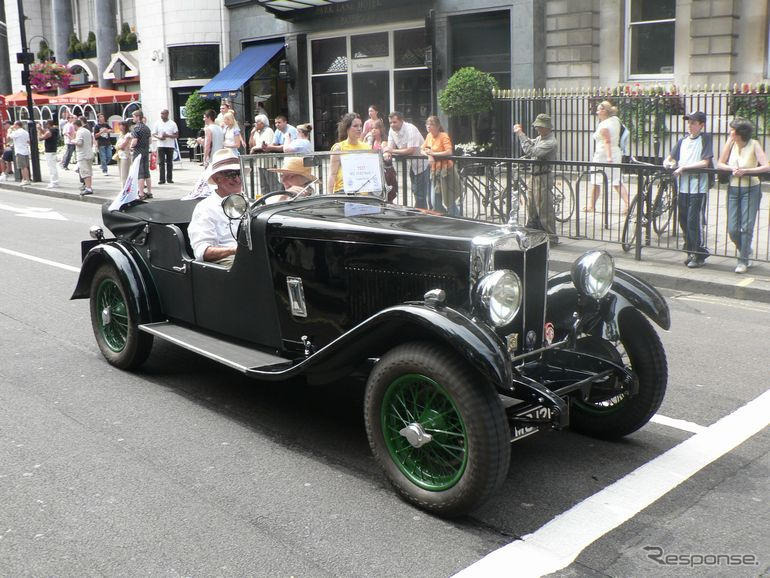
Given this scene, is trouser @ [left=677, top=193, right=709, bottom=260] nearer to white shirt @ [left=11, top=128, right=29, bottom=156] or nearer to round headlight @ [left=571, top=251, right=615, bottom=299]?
round headlight @ [left=571, top=251, right=615, bottom=299]

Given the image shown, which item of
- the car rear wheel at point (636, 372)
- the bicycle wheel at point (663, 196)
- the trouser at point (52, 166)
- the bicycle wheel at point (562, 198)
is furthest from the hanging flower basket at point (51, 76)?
the car rear wheel at point (636, 372)

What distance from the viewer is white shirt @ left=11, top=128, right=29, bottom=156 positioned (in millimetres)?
23281

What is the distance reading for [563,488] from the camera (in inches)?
164

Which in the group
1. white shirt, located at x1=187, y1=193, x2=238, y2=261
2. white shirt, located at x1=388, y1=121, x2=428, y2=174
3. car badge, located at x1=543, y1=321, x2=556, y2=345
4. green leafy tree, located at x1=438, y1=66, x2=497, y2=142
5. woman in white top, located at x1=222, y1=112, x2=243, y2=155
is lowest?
car badge, located at x1=543, y1=321, x2=556, y2=345

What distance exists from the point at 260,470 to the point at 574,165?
7295mm

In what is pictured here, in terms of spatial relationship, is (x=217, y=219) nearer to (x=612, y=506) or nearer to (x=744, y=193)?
(x=612, y=506)

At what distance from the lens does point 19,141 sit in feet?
76.8

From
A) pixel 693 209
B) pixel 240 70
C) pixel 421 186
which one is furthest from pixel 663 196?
pixel 240 70

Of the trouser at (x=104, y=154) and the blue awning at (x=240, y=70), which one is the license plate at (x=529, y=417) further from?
the blue awning at (x=240, y=70)

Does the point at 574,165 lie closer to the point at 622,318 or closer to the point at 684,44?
the point at 622,318

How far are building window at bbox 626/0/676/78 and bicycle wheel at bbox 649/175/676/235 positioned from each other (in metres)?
8.67

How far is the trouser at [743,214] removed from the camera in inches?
368

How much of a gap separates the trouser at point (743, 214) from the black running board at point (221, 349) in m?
6.33

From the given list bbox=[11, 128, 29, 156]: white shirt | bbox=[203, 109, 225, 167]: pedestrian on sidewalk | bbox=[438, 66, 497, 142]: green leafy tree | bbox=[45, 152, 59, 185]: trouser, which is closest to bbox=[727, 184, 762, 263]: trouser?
bbox=[438, 66, 497, 142]: green leafy tree
